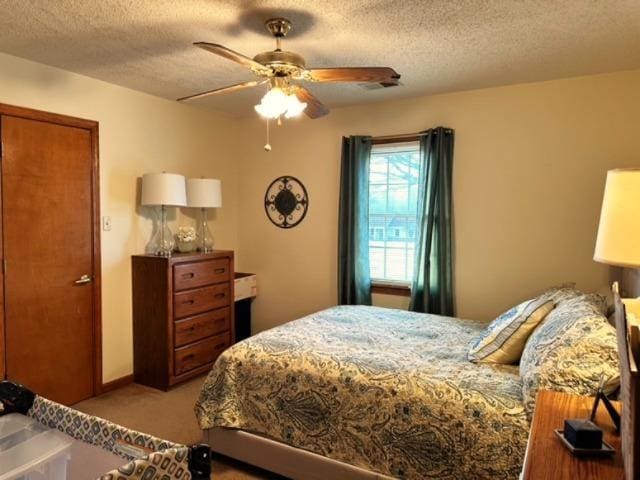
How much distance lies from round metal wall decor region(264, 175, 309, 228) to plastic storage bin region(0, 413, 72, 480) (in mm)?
3123

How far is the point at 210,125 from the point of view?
441 centimetres

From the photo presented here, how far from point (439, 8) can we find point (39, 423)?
8.02ft

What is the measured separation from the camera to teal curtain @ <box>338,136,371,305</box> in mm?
3936

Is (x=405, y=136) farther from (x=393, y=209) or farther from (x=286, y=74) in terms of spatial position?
(x=286, y=74)

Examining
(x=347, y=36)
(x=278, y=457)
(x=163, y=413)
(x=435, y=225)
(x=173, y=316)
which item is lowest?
(x=163, y=413)

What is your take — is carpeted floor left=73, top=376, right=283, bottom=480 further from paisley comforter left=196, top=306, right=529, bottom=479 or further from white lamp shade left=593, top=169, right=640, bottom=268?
white lamp shade left=593, top=169, right=640, bottom=268

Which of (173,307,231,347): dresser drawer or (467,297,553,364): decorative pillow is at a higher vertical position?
(467,297,553,364): decorative pillow

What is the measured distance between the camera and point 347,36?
245 cm

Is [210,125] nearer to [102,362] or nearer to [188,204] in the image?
[188,204]

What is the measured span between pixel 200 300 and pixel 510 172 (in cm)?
278

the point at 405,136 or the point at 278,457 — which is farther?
the point at 405,136

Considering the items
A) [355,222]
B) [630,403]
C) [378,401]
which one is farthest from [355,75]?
[355,222]

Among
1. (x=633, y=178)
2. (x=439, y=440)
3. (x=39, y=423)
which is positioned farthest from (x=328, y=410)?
(x=633, y=178)

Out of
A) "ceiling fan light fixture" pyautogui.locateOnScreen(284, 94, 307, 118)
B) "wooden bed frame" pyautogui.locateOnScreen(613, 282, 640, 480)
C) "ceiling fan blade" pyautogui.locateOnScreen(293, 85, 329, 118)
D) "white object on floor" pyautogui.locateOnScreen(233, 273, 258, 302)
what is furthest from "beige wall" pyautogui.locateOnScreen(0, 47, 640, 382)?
"wooden bed frame" pyautogui.locateOnScreen(613, 282, 640, 480)
